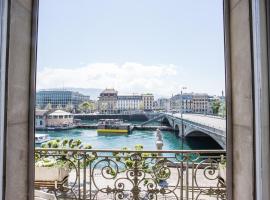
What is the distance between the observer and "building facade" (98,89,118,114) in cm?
426

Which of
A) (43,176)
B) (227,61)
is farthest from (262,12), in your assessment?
(43,176)

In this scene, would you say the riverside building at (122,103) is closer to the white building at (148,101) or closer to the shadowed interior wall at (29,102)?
the white building at (148,101)

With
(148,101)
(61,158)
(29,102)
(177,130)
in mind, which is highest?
(148,101)

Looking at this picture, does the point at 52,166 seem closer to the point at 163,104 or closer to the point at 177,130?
the point at 163,104

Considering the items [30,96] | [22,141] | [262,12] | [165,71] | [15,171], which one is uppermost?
[165,71]

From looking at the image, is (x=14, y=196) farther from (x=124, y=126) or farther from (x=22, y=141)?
(x=124, y=126)

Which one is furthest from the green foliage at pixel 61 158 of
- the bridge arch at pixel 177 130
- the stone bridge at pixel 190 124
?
the bridge arch at pixel 177 130

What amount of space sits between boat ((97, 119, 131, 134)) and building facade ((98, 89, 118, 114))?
341mm

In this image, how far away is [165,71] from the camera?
7.04 metres

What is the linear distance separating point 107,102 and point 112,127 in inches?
23.2

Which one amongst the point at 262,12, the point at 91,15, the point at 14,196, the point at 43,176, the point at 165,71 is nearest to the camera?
the point at 262,12

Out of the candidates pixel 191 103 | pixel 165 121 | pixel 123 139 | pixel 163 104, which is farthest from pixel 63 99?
pixel 165 121

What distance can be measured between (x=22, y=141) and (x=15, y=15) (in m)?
0.70

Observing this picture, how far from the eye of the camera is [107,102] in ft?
14.4
